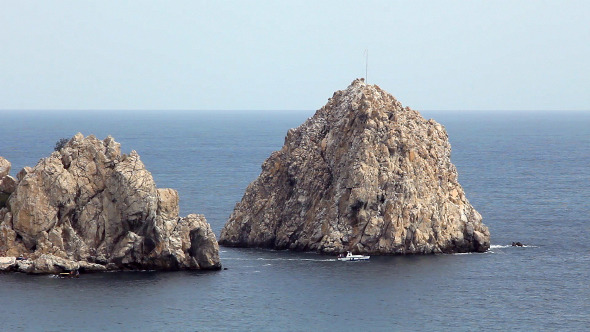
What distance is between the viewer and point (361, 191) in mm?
115562

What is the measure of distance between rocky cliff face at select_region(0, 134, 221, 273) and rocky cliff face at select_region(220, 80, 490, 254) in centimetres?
1558

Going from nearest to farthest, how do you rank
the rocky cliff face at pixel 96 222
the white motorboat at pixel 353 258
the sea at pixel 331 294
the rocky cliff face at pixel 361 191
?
the sea at pixel 331 294 < the rocky cliff face at pixel 96 222 < the white motorboat at pixel 353 258 < the rocky cliff face at pixel 361 191

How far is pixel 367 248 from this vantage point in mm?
115688

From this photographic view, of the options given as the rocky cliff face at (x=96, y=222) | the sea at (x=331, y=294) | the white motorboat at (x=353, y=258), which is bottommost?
the sea at (x=331, y=294)

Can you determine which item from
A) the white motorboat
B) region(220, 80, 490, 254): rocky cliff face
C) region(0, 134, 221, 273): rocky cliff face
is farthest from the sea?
region(220, 80, 490, 254): rocky cliff face

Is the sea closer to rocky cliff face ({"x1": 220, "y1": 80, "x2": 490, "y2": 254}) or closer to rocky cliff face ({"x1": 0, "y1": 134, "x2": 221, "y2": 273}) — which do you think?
rocky cliff face ({"x1": 0, "y1": 134, "x2": 221, "y2": 273})

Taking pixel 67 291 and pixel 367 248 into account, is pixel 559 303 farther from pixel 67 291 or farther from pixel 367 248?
pixel 67 291

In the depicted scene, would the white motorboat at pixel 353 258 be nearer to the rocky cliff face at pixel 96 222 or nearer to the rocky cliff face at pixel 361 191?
the rocky cliff face at pixel 361 191

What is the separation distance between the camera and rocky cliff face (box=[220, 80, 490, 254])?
4555 inches

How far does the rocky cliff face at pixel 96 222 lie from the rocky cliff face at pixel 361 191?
1558 cm

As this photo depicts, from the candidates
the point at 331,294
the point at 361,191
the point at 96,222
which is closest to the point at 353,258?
the point at 361,191

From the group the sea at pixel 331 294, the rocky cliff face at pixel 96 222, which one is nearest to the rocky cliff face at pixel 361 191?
the sea at pixel 331 294

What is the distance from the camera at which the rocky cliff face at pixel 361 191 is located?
115688 millimetres

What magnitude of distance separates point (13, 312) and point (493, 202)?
88576 mm
